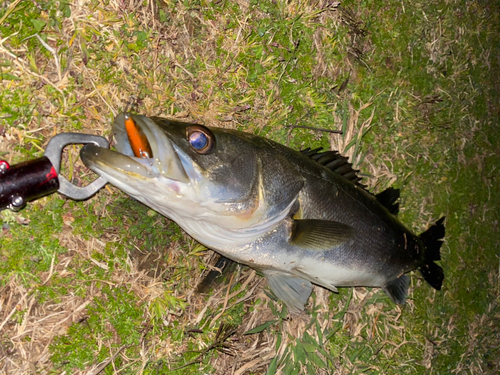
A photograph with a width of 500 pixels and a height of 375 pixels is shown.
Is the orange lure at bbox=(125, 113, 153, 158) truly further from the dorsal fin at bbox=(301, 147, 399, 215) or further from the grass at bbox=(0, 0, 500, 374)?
the dorsal fin at bbox=(301, 147, 399, 215)

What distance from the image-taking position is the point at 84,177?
2.99 metres

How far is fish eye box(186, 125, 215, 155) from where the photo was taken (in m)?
2.54

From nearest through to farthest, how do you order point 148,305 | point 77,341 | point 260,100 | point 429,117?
point 77,341 < point 148,305 < point 260,100 < point 429,117

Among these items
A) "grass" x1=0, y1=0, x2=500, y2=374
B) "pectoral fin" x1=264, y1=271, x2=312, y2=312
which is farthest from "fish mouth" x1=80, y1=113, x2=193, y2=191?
"pectoral fin" x1=264, y1=271, x2=312, y2=312

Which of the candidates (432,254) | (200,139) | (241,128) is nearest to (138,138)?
(200,139)

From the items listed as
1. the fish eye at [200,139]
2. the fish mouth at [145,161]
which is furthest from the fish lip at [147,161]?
the fish eye at [200,139]

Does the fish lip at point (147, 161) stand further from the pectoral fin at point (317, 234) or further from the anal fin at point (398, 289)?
the anal fin at point (398, 289)

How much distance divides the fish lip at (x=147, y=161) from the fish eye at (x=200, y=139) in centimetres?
13

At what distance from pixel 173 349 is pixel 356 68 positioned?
335 cm

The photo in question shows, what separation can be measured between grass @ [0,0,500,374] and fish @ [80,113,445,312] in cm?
56

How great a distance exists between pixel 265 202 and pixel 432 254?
2479 mm

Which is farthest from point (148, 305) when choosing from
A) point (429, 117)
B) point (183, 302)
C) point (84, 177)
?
point (429, 117)

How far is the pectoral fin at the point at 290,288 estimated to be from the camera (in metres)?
3.46

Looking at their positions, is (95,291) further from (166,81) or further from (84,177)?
(166,81)
